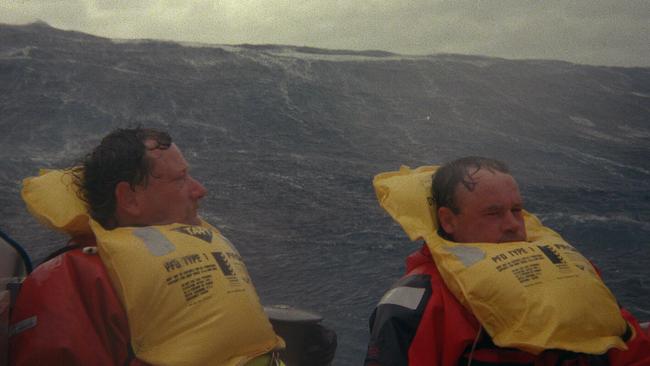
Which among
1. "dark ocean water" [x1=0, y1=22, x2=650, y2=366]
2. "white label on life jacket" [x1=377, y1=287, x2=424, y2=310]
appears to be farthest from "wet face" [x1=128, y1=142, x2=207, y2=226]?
"dark ocean water" [x1=0, y1=22, x2=650, y2=366]

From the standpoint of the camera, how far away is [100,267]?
183cm

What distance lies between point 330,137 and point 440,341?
7786mm

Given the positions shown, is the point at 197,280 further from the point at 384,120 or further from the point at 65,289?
the point at 384,120

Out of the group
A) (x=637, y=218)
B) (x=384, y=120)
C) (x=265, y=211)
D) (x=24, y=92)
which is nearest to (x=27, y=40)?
(x=24, y=92)

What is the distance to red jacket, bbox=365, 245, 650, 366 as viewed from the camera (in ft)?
6.18

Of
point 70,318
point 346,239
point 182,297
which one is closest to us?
point 70,318

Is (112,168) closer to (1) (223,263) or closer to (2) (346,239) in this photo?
(1) (223,263)

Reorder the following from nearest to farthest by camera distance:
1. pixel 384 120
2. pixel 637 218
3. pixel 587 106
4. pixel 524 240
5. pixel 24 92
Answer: pixel 524 240 → pixel 637 218 → pixel 24 92 → pixel 384 120 → pixel 587 106

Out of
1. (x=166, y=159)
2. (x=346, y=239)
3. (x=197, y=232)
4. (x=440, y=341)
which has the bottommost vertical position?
(x=346, y=239)

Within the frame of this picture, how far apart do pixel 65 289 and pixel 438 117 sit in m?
10.5

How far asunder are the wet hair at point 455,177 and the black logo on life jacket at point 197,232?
0.88 m

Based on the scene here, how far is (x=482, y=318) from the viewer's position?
74.7 inches

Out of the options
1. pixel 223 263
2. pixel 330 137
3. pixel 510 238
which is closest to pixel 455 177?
pixel 510 238

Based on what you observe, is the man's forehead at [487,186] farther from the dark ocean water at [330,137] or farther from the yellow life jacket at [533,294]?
the dark ocean water at [330,137]
